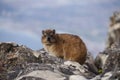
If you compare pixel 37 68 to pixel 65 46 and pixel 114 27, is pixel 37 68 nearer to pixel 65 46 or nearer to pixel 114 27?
pixel 65 46

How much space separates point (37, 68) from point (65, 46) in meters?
8.48

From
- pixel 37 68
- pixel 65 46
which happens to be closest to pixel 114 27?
pixel 65 46

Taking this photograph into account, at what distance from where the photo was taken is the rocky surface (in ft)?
34.9

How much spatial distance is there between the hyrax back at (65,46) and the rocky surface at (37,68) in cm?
237

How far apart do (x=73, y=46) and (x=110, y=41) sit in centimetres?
6724

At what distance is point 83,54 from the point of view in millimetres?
18734

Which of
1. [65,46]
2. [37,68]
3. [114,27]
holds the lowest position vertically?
[37,68]

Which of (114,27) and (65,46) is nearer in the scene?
(65,46)

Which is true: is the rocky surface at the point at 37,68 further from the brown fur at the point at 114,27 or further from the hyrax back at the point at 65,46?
the brown fur at the point at 114,27

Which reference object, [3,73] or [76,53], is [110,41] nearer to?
[76,53]

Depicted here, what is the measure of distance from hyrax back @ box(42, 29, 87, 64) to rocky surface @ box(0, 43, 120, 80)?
237cm

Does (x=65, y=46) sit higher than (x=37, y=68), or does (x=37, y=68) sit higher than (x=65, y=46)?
(x=65, y=46)

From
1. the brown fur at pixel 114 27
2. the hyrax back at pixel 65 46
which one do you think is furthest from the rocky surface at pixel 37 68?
the brown fur at pixel 114 27

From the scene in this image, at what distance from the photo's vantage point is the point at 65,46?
20.0 metres
